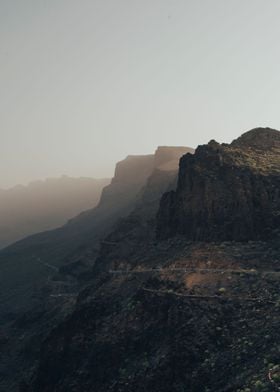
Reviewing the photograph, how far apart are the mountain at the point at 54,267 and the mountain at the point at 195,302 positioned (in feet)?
26.6

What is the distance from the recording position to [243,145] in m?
49.6

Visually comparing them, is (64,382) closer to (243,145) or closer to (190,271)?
(190,271)

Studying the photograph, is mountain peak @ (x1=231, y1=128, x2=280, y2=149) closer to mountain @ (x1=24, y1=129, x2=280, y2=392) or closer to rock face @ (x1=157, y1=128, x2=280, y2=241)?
mountain @ (x1=24, y1=129, x2=280, y2=392)

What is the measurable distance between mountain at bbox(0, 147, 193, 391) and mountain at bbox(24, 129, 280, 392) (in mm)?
8104

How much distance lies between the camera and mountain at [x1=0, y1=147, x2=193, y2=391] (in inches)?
2008

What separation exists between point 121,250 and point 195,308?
89.9ft

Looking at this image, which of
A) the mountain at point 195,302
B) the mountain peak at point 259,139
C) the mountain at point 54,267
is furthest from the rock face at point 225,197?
the mountain at point 54,267

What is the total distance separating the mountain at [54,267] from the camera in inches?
2008

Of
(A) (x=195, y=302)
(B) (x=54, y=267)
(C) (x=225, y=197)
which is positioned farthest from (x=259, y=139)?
(B) (x=54, y=267)

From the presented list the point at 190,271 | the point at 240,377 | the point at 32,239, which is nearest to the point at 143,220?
the point at 190,271

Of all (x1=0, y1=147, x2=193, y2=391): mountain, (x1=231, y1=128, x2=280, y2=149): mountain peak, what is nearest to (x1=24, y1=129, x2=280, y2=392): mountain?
(x1=231, y1=128, x2=280, y2=149): mountain peak

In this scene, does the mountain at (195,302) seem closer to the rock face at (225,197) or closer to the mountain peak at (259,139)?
the rock face at (225,197)

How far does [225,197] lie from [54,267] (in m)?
52.6

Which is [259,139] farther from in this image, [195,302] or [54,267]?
[54,267]
